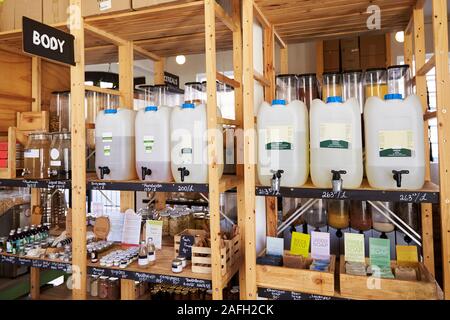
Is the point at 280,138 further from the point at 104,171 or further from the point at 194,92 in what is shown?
the point at 104,171

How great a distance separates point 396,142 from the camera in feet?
4.56

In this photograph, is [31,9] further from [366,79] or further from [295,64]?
[295,64]

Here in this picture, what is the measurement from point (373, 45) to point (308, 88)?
2.64 m

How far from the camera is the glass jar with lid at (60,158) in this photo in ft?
6.98

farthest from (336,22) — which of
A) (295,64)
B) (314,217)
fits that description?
(295,64)

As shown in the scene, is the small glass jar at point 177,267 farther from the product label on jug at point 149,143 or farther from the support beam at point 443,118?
the support beam at point 443,118

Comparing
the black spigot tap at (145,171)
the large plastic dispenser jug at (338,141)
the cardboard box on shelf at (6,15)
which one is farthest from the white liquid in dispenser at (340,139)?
the cardboard box on shelf at (6,15)

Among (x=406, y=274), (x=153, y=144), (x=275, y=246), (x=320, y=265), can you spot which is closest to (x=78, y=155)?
(x=153, y=144)

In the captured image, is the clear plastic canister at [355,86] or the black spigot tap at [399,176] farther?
the clear plastic canister at [355,86]

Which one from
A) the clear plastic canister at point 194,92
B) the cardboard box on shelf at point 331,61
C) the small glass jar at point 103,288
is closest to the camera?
the clear plastic canister at point 194,92

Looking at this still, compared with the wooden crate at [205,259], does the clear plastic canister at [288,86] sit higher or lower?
higher

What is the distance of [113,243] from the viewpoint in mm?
2264

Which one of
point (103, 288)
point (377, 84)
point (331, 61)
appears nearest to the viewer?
point (377, 84)

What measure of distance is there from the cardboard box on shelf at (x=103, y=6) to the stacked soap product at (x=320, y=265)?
Answer: 1.61 meters
